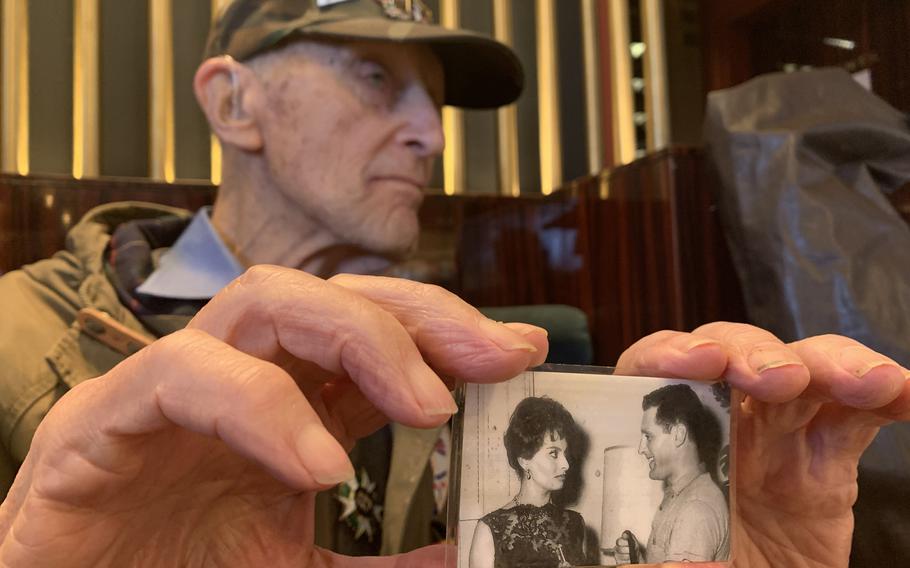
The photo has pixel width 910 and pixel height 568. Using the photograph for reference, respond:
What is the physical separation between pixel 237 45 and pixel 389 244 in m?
0.37

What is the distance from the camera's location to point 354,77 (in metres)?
1.10

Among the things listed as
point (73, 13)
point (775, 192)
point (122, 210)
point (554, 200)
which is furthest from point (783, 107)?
point (73, 13)

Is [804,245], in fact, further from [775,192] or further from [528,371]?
[528,371]

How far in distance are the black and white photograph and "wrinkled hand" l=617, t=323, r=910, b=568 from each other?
24mm

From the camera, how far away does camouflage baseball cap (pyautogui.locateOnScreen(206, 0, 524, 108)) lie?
1.08 metres

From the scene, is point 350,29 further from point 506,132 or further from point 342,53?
point 506,132

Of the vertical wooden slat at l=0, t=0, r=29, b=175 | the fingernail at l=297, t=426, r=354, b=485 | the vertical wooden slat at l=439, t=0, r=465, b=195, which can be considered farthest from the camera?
the vertical wooden slat at l=439, t=0, r=465, b=195

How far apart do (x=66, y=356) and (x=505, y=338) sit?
677 mm

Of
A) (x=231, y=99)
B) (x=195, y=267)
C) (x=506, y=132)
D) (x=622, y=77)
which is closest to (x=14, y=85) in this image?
(x=231, y=99)

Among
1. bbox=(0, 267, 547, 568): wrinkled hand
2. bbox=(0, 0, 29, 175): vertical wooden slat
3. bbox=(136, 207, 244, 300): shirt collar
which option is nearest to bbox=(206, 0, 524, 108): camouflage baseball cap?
bbox=(136, 207, 244, 300): shirt collar

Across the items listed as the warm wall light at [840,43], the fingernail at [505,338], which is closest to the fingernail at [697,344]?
the fingernail at [505,338]

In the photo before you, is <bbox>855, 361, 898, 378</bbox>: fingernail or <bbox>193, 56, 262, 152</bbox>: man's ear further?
<bbox>193, 56, 262, 152</bbox>: man's ear

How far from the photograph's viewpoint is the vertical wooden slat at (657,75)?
160 centimetres

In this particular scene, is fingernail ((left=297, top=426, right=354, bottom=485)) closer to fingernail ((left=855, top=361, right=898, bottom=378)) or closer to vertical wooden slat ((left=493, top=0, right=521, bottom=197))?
fingernail ((left=855, top=361, right=898, bottom=378))
